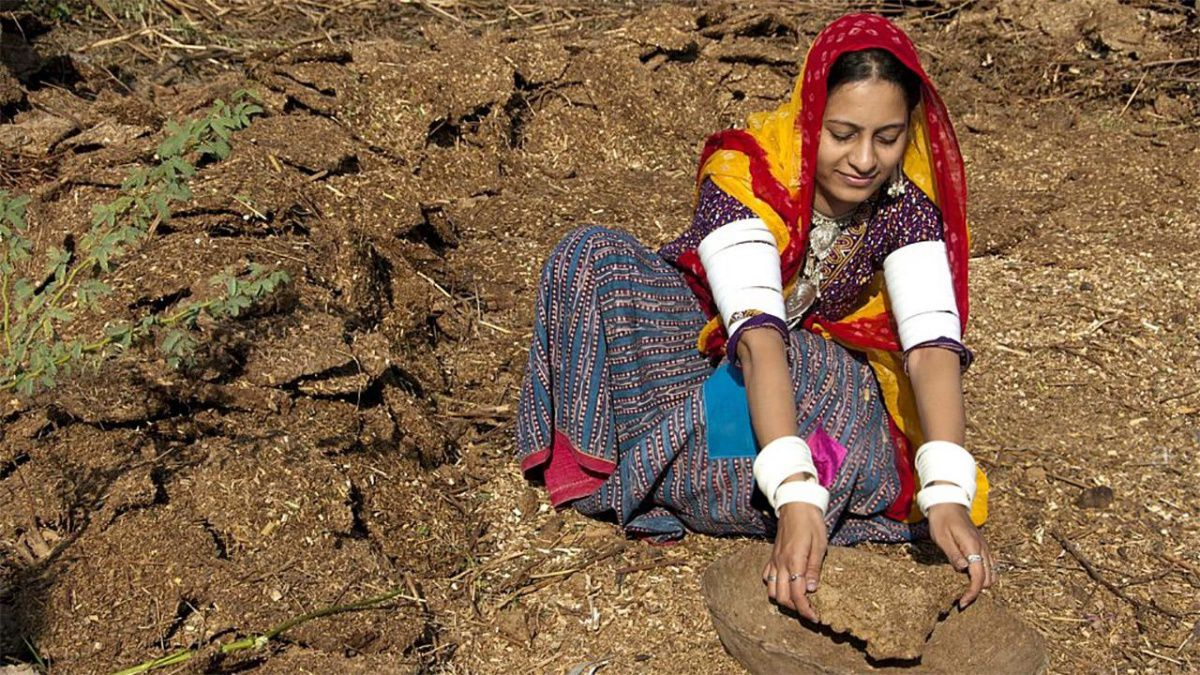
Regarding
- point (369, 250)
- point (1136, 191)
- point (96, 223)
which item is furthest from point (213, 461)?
point (1136, 191)

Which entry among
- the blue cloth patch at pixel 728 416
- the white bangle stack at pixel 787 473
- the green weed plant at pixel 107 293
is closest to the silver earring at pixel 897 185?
the blue cloth patch at pixel 728 416

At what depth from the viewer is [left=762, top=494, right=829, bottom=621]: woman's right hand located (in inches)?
80.7

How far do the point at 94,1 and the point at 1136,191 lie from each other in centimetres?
380

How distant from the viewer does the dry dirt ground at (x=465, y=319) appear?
2.33m

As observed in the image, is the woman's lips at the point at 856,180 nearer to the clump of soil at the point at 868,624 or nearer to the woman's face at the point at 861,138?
the woman's face at the point at 861,138

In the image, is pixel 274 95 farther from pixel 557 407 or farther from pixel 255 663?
pixel 255 663

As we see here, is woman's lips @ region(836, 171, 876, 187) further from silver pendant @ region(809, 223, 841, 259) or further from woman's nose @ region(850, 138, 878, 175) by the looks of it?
silver pendant @ region(809, 223, 841, 259)

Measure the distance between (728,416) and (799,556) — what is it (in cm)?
46

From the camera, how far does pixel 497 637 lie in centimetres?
241

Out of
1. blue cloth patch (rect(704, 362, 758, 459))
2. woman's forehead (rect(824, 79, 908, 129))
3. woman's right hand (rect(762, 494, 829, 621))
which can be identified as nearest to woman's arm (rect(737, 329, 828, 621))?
woman's right hand (rect(762, 494, 829, 621))

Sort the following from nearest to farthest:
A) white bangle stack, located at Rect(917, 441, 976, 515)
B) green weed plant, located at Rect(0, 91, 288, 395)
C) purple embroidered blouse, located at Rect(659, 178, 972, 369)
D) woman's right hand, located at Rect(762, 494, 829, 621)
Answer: woman's right hand, located at Rect(762, 494, 829, 621), white bangle stack, located at Rect(917, 441, 976, 515), green weed plant, located at Rect(0, 91, 288, 395), purple embroidered blouse, located at Rect(659, 178, 972, 369)

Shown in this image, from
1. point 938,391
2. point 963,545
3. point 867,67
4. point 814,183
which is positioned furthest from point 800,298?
point 963,545

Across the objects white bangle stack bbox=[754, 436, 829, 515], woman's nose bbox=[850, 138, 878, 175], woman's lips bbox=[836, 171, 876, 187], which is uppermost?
woman's nose bbox=[850, 138, 878, 175]

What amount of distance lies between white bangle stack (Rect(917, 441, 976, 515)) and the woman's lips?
0.50 metres
